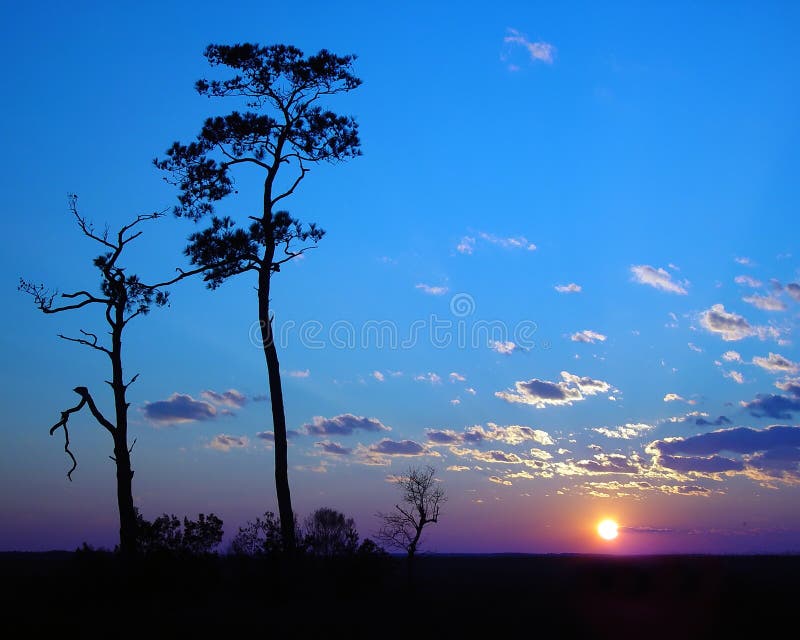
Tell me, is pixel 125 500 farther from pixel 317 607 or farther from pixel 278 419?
pixel 317 607

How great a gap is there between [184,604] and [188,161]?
46.2 ft

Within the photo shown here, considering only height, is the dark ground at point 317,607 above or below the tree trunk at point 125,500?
below

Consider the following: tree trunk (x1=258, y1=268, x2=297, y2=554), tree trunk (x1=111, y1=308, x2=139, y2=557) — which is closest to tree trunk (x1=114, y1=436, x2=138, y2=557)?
tree trunk (x1=111, y1=308, x2=139, y2=557)

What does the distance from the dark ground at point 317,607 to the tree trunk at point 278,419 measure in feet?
4.13

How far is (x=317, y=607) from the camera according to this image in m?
19.8

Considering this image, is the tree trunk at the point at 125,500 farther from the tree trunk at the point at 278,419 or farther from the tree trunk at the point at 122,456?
the tree trunk at the point at 278,419

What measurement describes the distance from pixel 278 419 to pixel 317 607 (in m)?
5.91

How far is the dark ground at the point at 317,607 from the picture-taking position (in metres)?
17.7

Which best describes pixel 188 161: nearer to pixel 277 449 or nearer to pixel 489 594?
pixel 277 449

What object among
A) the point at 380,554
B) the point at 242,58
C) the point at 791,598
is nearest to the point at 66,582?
the point at 380,554

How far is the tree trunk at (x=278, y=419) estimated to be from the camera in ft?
73.8

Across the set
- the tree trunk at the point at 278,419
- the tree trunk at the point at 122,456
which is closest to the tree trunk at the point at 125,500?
the tree trunk at the point at 122,456

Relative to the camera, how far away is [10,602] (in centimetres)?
1917

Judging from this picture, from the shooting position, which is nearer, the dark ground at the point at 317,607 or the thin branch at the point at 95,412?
the dark ground at the point at 317,607
